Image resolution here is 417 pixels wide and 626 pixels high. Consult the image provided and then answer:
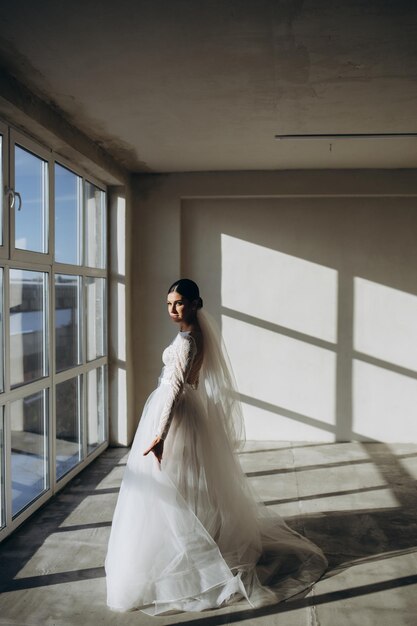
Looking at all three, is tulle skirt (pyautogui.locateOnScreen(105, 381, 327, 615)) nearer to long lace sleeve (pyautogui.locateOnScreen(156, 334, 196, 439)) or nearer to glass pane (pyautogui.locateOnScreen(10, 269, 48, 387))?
long lace sleeve (pyautogui.locateOnScreen(156, 334, 196, 439))

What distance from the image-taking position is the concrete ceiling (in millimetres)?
2822

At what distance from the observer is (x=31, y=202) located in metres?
4.31

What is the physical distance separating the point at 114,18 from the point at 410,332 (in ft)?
15.8

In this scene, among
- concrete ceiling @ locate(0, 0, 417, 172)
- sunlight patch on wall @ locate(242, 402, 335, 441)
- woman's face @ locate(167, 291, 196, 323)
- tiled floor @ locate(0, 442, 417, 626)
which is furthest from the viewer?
sunlight patch on wall @ locate(242, 402, 335, 441)

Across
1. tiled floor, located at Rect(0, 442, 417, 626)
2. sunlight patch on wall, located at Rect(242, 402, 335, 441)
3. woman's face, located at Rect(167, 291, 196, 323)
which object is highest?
woman's face, located at Rect(167, 291, 196, 323)

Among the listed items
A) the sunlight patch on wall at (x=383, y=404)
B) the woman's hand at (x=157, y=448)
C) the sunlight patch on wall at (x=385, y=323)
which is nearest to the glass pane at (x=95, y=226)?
the sunlight patch on wall at (x=385, y=323)

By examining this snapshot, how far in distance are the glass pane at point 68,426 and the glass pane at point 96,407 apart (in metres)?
0.33

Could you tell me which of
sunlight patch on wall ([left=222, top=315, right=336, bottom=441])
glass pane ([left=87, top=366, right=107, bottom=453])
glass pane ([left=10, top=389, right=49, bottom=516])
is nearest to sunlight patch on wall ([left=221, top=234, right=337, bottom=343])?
sunlight patch on wall ([left=222, top=315, right=336, bottom=441])

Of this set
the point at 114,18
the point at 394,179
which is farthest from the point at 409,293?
the point at 114,18

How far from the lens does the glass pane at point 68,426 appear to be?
4984mm

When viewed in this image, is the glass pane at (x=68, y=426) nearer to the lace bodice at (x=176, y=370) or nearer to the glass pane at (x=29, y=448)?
the glass pane at (x=29, y=448)

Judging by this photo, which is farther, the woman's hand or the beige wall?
the beige wall

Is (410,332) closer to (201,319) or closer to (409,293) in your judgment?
(409,293)

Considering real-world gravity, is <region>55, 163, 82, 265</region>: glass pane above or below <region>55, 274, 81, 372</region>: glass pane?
above
